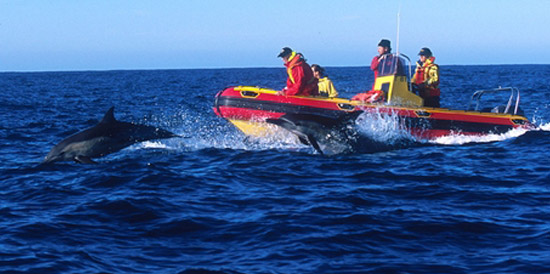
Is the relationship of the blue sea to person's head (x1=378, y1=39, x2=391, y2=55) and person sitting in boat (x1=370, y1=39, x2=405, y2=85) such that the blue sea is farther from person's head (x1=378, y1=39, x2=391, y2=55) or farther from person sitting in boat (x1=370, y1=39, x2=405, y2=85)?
person's head (x1=378, y1=39, x2=391, y2=55)

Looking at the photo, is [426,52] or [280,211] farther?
[426,52]

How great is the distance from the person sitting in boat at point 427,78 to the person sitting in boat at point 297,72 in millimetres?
2774

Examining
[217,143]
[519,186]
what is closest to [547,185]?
[519,186]

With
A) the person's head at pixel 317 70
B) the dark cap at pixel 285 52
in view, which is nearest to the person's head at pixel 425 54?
the person's head at pixel 317 70

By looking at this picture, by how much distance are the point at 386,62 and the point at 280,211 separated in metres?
8.27

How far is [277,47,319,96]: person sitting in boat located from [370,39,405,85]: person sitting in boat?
172 centimetres

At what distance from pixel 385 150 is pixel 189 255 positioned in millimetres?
7717

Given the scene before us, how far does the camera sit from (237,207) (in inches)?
321

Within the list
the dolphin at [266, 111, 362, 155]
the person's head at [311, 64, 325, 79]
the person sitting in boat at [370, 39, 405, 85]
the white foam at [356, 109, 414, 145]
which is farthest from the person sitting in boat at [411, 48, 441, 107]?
the dolphin at [266, 111, 362, 155]

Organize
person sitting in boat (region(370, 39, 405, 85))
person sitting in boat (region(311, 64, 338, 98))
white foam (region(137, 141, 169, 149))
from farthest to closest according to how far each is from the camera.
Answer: person sitting in boat (region(311, 64, 338, 98)) → person sitting in boat (region(370, 39, 405, 85)) → white foam (region(137, 141, 169, 149))

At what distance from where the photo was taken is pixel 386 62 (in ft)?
49.8

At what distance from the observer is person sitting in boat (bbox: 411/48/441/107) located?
1527 centimetres

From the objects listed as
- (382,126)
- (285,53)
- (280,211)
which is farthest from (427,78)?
(280,211)

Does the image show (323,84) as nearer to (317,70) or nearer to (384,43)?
(317,70)
